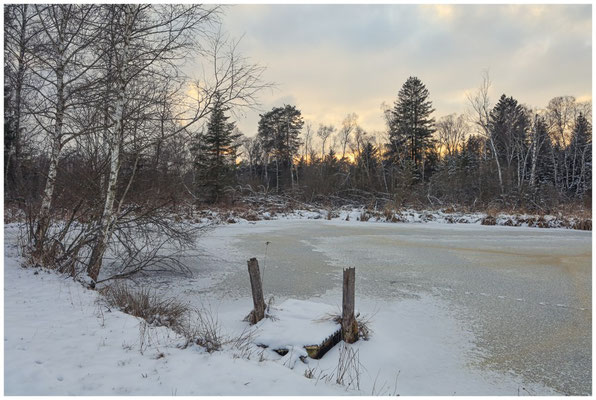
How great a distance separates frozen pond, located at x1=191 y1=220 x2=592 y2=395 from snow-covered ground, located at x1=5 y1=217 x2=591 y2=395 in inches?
1.3

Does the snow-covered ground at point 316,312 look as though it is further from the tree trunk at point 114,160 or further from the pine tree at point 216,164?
the pine tree at point 216,164

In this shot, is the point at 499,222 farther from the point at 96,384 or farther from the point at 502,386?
the point at 96,384

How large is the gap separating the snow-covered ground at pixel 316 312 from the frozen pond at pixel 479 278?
0.03 metres

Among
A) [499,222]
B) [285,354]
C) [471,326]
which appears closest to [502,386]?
[471,326]

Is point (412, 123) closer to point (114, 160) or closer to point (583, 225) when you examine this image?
point (583, 225)

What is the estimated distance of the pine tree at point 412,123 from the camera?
32.8 meters

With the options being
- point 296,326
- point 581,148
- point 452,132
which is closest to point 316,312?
point 296,326

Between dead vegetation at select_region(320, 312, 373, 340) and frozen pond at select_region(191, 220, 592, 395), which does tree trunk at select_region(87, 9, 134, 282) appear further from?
dead vegetation at select_region(320, 312, 373, 340)

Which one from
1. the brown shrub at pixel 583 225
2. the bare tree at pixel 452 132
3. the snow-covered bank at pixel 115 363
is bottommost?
the snow-covered bank at pixel 115 363

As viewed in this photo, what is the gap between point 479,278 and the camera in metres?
6.61

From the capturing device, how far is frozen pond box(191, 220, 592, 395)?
3.75 metres

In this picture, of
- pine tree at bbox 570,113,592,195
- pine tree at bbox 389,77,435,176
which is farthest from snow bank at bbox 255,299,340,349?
pine tree at bbox 570,113,592,195

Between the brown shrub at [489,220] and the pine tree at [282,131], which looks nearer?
the brown shrub at [489,220]

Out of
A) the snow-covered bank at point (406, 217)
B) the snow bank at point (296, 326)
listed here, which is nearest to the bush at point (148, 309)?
the snow bank at point (296, 326)
